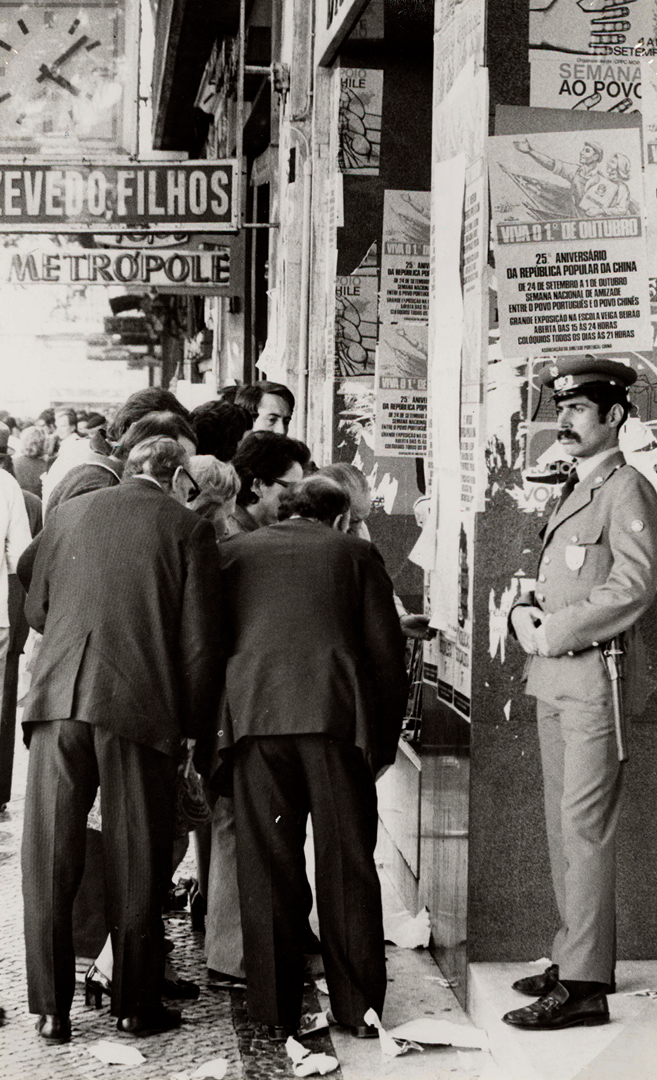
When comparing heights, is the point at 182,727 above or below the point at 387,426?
below

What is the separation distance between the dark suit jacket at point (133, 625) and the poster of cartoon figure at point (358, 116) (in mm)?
4479

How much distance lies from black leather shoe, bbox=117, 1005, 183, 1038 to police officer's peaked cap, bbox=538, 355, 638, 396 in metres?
2.42

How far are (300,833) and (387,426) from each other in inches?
164

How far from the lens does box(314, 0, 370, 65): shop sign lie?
7728mm

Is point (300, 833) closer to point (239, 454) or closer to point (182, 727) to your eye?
point (182, 727)

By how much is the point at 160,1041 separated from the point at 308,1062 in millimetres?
565

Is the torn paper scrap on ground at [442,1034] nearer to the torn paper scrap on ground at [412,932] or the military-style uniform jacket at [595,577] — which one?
the torn paper scrap on ground at [412,932]

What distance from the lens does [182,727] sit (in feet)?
15.6

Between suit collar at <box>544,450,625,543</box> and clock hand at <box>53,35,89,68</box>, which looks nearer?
suit collar at <box>544,450,625,543</box>

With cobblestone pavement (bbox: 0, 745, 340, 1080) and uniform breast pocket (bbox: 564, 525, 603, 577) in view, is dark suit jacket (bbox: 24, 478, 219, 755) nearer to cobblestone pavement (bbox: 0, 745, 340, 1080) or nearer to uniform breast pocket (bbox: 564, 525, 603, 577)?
cobblestone pavement (bbox: 0, 745, 340, 1080)

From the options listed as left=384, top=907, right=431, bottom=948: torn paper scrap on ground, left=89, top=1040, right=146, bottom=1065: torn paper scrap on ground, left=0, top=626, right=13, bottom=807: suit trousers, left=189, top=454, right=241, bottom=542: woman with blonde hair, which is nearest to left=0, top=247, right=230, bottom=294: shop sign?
left=0, top=626, right=13, bottom=807: suit trousers

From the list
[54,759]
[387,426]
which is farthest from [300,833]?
[387,426]

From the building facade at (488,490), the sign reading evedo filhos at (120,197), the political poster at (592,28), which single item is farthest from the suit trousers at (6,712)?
the political poster at (592,28)

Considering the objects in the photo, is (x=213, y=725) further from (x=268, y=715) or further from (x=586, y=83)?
(x=586, y=83)
